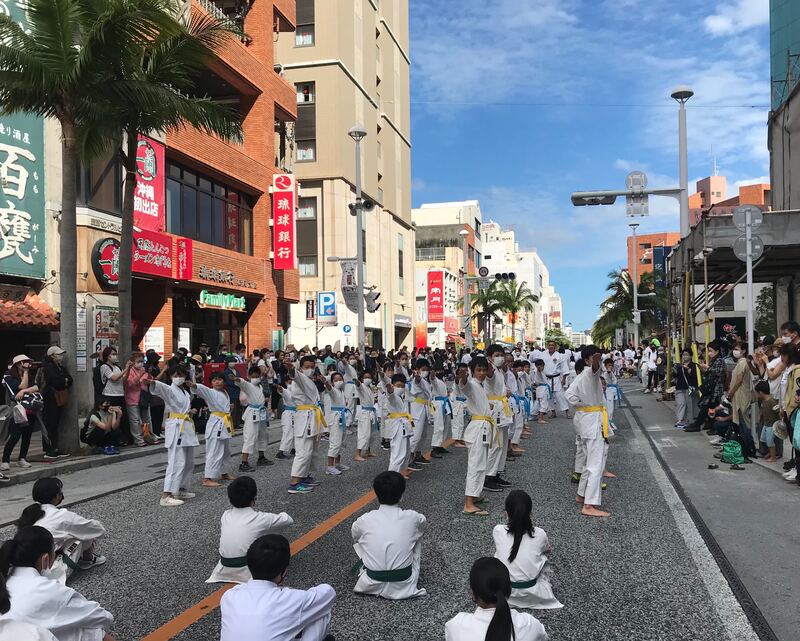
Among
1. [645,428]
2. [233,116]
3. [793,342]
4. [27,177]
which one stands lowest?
[645,428]

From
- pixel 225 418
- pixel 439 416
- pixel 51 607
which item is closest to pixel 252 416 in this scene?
pixel 225 418

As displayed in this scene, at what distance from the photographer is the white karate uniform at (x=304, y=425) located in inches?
343

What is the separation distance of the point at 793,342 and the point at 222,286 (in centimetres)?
1726

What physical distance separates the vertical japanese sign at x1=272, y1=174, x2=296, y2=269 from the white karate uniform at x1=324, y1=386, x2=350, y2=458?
52.5 feet

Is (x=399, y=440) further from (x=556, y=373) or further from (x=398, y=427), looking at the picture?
(x=556, y=373)

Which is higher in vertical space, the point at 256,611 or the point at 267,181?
the point at 267,181

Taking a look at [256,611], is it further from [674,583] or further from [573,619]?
[674,583]

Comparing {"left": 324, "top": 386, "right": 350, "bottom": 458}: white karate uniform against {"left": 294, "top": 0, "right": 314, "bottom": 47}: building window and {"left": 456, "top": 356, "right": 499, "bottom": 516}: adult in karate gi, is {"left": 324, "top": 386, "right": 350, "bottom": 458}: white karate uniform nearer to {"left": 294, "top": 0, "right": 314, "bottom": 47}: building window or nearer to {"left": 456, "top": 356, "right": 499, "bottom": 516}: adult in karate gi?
{"left": 456, "top": 356, "right": 499, "bottom": 516}: adult in karate gi

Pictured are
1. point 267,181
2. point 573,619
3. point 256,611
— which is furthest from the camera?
point 267,181

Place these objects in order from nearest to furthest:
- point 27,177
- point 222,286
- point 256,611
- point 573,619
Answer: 1. point 256,611
2. point 573,619
3. point 27,177
4. point 222,286

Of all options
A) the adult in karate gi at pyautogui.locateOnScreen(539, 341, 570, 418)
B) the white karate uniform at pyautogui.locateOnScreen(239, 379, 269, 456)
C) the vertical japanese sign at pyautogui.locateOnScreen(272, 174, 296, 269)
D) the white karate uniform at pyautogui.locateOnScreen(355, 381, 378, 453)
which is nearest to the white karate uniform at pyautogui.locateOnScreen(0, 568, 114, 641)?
the white karate uniform at pyautogui.locateOnScreen(239, 379, 269, 456)

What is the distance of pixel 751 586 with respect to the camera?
4.99 meters

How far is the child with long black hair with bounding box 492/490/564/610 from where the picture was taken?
4.47m

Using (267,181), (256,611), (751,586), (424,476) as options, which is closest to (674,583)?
(751,586)
